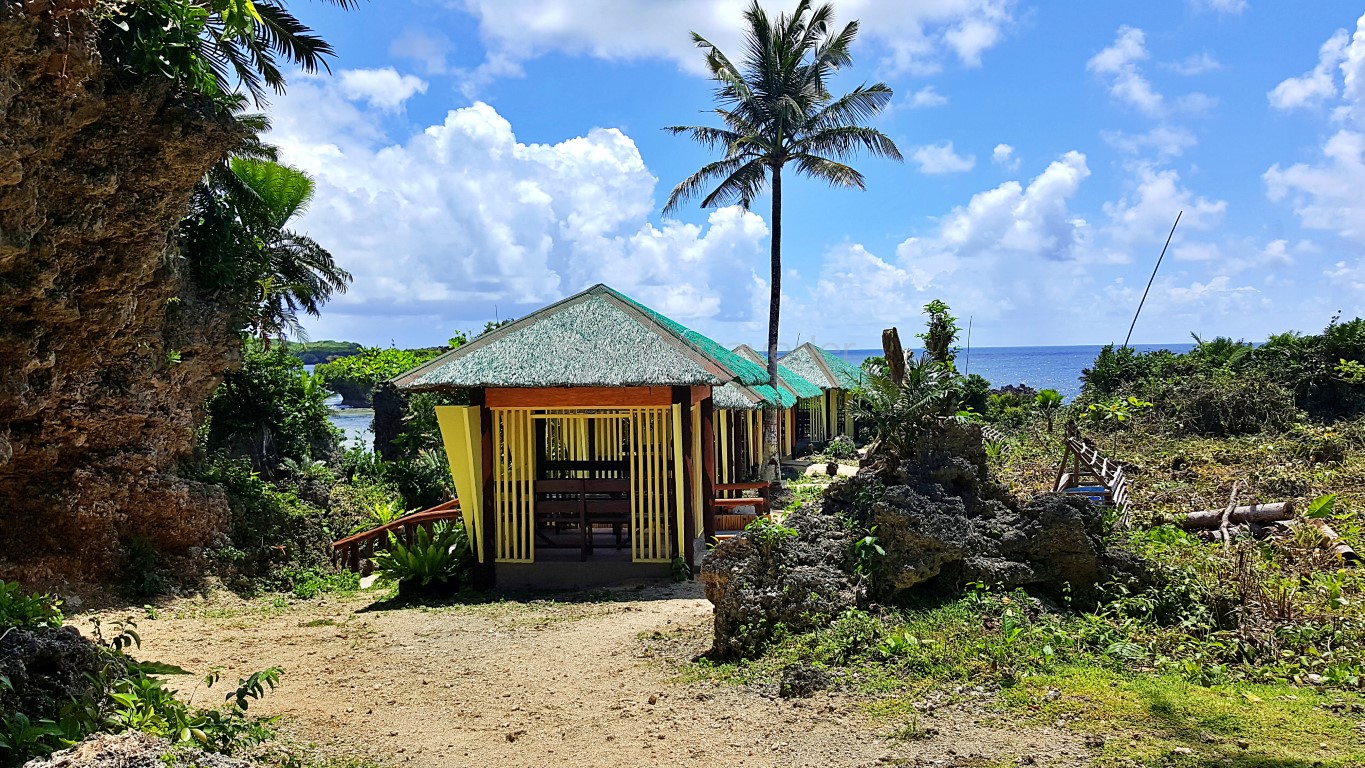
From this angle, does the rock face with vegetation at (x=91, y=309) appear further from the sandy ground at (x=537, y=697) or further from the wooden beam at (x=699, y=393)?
the wooden beam at (x=699, y=393)

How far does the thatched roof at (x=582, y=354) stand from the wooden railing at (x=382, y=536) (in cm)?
247

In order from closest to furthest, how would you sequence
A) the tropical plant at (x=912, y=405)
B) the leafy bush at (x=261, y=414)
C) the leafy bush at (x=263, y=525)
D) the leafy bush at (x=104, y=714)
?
the leafy bush at (x=104, y=714) < the tropical plant at (x=912, y=405) < the leafy bush at (x=263, y=525) < the leafy bush at (x=261, y=414)

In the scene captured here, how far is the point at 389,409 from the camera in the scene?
22219mm

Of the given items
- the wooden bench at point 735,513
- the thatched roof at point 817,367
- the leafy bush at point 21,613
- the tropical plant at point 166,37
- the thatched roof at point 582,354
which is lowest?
the wooden bench at point 735,513

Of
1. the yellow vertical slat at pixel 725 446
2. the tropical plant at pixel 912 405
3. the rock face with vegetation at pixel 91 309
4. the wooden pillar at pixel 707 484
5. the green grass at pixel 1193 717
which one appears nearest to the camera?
the green grass at pixel 1193 717

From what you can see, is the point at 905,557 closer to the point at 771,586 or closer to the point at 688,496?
the point at 771,586

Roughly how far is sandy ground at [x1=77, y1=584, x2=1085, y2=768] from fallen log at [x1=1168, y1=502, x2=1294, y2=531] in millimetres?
5574

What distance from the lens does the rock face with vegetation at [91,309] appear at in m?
8.45

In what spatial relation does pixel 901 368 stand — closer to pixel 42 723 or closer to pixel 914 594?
pixel 914 594

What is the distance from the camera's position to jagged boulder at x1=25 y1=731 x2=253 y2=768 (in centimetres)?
379

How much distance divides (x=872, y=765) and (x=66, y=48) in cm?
921

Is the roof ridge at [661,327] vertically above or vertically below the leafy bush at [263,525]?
above

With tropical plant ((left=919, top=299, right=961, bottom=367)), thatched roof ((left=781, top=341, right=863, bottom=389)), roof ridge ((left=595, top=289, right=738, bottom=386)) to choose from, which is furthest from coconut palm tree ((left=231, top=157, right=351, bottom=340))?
thatched roof ((left=781, top=341, right=863, bottom=389))

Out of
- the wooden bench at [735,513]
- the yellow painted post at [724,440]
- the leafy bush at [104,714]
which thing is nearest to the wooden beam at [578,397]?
the wooden bench at [735,513]
